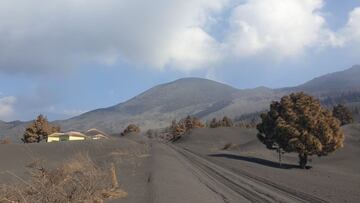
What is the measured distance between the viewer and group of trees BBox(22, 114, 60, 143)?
116869mm

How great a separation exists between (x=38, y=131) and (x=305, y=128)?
76180mm

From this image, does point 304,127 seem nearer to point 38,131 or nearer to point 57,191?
point 57,191

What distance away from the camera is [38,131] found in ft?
394

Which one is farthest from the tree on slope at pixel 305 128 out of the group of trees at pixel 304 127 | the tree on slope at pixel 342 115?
the tree on slope at pixel 342 115

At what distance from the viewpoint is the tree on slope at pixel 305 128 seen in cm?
5653

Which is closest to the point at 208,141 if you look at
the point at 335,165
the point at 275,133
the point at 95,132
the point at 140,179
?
the point at 95,132

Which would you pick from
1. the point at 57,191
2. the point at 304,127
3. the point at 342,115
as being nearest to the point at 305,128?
the point at 304,127

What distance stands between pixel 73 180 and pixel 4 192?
5.16 m

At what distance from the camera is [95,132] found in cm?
17425

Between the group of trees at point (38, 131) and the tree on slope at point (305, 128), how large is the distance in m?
69.8

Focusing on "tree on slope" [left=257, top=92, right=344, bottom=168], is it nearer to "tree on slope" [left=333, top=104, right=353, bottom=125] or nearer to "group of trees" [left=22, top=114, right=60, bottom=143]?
"group of trees" [left=22, top=114, right=60, bottom=143]

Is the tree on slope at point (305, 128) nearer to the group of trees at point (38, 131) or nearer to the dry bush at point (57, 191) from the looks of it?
the dry bush at point (57, 191)

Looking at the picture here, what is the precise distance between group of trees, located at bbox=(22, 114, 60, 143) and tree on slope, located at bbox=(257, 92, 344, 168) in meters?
69.8

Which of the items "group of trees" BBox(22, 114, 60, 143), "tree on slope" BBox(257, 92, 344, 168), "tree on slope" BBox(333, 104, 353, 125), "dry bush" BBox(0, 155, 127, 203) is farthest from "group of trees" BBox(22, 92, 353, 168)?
"tree on slope" BBox(333, 104, 353, 125)
